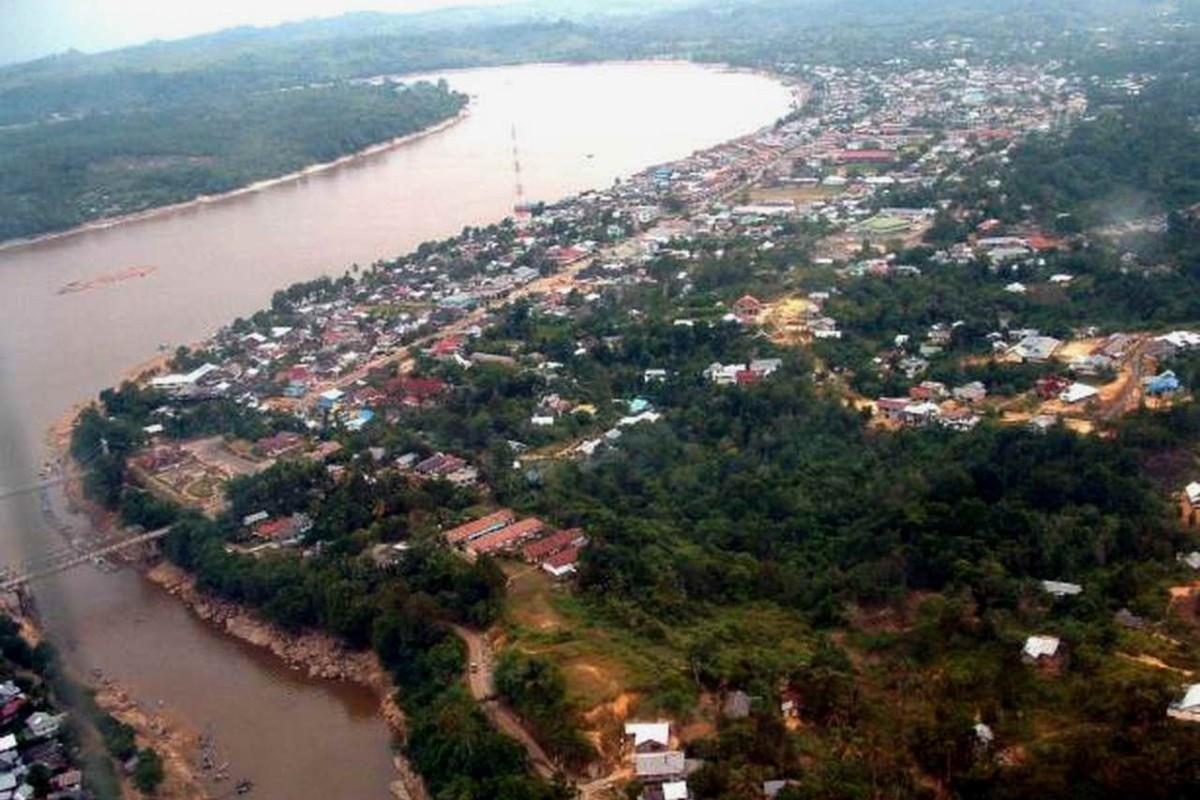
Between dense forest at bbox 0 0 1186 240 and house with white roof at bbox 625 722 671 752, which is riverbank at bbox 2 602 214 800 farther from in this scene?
dense forest at bbox 0 0 1186 240

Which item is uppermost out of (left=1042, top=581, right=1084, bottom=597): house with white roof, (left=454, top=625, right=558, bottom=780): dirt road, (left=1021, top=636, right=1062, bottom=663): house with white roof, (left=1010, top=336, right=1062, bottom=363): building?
(left=1010, top=336, right=1062, bottom=363): building

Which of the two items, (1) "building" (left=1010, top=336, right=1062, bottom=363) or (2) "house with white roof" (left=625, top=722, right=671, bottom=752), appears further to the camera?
(1) "building" (left=1010, top=336, right=1062, bottom=363)

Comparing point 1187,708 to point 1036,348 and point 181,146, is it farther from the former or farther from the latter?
point 181,146

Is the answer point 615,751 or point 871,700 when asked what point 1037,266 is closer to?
point 871,700

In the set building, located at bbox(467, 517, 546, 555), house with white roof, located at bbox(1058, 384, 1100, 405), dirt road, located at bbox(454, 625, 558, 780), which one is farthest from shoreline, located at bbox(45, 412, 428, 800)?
house with white roof, located at bbox(1058, 384, 1100, 405)

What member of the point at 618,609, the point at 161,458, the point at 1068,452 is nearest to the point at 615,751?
the point at 618,609

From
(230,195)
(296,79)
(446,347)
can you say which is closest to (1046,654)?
(446,347)

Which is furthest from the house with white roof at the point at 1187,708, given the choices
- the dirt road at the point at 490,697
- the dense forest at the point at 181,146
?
the dense forest at the point at 181,146

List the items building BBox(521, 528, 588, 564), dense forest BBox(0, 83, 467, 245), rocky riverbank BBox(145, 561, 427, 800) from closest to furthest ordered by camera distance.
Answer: rocky riverbank BBox(145, 561, 427, 800)
building BBox(521, 528, 588, 564)
dense forest BBox(0, 83, 467, 245)
